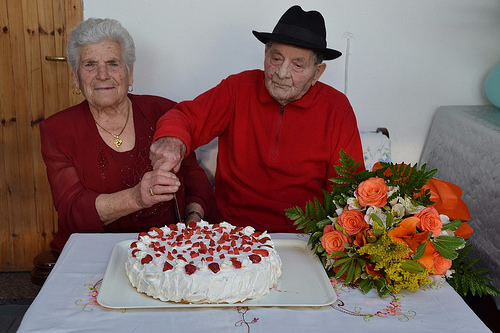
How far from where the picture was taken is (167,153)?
1.84m

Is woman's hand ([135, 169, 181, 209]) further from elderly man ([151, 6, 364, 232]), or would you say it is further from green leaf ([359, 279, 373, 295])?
green leaf ([359, 279, 373, 295])

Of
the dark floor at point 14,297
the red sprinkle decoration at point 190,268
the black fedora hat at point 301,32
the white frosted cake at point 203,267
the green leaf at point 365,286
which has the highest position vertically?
the black fedora hat at point 301,32

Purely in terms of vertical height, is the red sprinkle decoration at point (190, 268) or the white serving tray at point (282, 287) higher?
the red sprinkle decoration at point (190, 268)

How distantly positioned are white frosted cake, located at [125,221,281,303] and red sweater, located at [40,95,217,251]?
562 millimetres

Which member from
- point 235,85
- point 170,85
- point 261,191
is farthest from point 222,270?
point 170,85

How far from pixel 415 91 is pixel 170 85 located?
4.23 feet

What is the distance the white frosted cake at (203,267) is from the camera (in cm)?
131

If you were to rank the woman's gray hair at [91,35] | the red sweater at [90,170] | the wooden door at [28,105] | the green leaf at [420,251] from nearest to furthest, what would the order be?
the green leaf at [420,251], the red sweater at [90,170], the woman's gray hair at [91,35], the wooden door at [28,105]

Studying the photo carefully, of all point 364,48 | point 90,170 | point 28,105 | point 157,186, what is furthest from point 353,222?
point 28,105

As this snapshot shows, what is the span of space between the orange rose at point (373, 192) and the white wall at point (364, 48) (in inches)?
59.5

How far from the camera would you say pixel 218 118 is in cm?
222

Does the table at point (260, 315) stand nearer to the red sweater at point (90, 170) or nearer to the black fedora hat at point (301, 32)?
the red sweater at point (90, 170)

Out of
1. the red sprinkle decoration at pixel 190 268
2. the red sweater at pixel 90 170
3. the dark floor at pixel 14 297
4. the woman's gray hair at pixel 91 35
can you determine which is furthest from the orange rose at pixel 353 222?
the dark floor at pixel 14 297

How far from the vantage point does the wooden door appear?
8.98 feet
